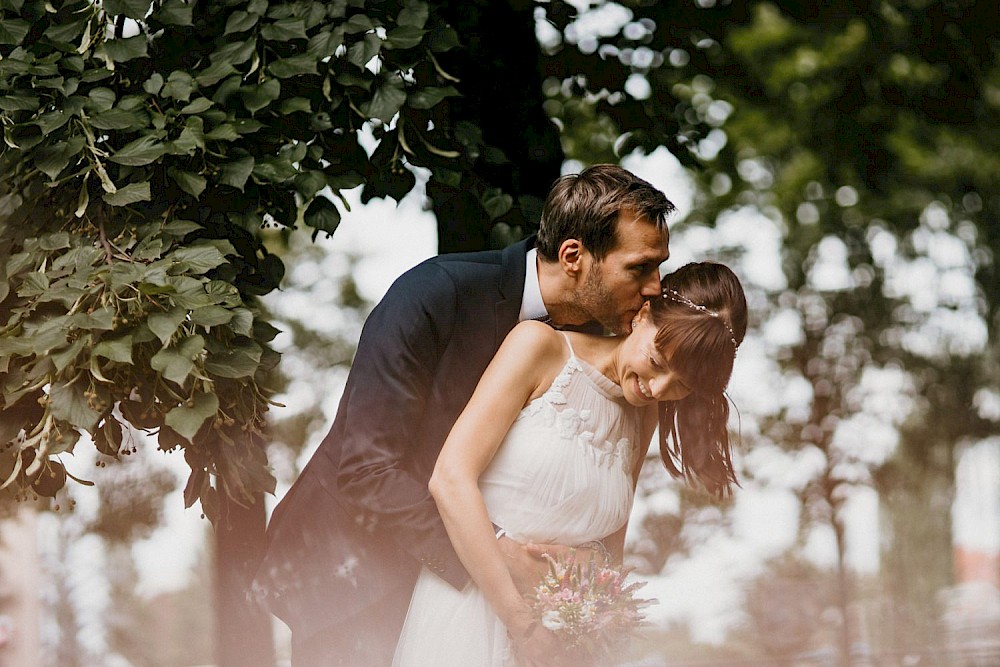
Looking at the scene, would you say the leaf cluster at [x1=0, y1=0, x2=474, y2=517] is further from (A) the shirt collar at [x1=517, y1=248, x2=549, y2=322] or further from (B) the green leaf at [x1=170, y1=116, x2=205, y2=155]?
(A) the shirt collar at [x1=517, y1=248, x2=549, y2=322]

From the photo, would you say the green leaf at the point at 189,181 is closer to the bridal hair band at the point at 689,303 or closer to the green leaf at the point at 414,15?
the green leaf at the point at 414,15

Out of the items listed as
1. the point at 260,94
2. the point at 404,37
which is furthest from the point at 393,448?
the point at 404,37

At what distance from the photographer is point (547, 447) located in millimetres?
2459

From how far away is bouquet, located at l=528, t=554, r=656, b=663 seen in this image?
2.30 meters

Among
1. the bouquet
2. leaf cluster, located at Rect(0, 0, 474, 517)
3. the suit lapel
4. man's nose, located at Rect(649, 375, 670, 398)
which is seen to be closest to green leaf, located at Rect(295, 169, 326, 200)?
leaf cluster, located at Rect(0, 0, 474, 517)

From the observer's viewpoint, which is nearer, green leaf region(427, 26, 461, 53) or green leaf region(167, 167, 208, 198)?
green leaf region(167, 167, 208, 198)

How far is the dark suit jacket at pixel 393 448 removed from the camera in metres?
2.43

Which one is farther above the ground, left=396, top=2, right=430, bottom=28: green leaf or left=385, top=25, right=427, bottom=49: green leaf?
left=396, top=2, right=430, bottom=28: green leaf

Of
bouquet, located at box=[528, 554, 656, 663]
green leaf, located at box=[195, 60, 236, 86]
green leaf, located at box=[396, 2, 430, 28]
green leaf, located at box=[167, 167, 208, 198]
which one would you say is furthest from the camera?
green leaf, located at box=[396, 2, 430, 28]

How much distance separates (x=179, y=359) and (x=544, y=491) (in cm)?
87

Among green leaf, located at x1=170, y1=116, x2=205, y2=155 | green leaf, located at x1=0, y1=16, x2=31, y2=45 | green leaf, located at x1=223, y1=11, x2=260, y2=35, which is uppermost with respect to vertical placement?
green leaf, located at x1=0, y1=16, x2=31, y2=45

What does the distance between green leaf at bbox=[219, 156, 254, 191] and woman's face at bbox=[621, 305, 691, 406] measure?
3.47ft

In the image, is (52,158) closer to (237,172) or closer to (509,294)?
(237,172)

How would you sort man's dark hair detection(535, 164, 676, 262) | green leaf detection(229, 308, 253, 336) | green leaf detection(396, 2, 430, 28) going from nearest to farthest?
man's dark hair detection(535, 164, 676, 262) → green leaf detection(229, 308, 253, 336) → green leaf detection(396, 2, 430, 28)
